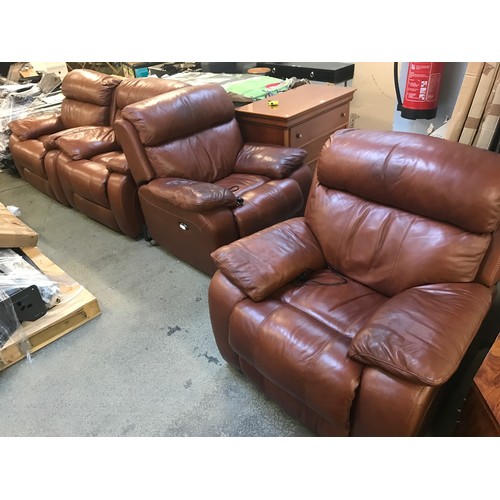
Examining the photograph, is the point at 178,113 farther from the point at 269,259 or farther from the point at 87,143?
the point at 269,259

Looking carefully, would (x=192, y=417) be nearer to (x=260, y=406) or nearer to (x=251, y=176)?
(x=260, y=406)

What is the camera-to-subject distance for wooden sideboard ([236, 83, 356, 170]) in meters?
2.41

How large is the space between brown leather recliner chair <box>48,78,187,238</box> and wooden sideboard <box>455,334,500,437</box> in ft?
6.95

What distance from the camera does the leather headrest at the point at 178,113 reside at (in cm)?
209

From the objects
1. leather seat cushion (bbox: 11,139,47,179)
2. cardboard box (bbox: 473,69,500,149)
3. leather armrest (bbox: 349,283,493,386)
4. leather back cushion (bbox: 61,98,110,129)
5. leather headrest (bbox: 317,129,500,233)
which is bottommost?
leather seat cushion (bbox: 11,139,47,179)

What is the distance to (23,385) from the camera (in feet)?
5.48

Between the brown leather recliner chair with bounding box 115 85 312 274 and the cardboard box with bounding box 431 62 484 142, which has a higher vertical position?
the cardboard box with bounding box 431 62 484 142

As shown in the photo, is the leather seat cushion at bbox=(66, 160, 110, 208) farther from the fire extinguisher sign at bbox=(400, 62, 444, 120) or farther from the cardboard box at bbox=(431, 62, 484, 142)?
the cardboard box at bbox=(431, 62, 484, 142)

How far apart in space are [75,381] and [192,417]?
603 millimetres

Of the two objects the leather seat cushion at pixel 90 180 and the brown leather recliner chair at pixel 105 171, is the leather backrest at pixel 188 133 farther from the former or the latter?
the leather seat cushion at pixel 90 180

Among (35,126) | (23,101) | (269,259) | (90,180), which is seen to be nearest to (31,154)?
(35,126)

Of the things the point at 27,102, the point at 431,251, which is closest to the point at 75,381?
Answer: the point at 431,251

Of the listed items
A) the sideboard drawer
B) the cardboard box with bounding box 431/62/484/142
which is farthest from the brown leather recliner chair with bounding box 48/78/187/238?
the cardboard box with bounding box 431/62/484/142

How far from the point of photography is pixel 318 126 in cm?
264
